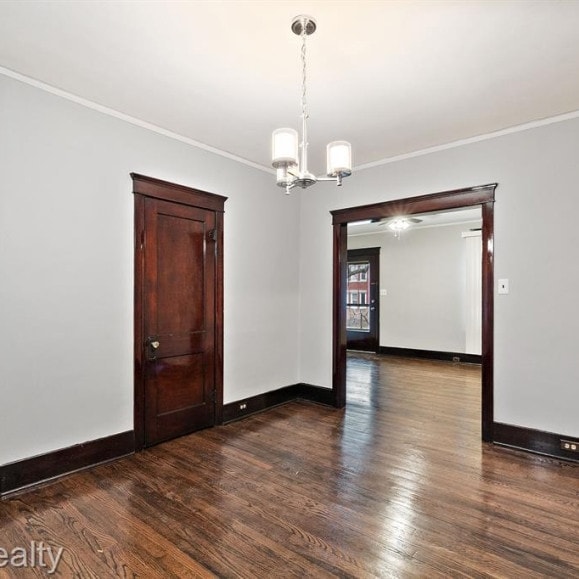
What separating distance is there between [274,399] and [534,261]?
306 cm

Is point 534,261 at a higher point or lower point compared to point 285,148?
lower

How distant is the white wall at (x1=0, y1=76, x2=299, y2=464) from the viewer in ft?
8.26

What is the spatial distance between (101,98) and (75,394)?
2280 millimetres

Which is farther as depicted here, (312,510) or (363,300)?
(363,300)

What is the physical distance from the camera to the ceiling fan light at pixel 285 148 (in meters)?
1.98

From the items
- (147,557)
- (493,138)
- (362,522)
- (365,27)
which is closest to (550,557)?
(362,522)

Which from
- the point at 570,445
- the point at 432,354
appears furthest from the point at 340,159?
the point at 432,354

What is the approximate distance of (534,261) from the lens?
3.23m

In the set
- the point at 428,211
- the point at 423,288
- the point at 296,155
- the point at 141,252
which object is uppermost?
the point at 428,211

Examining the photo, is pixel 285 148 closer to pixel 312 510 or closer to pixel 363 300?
pixel 312 510

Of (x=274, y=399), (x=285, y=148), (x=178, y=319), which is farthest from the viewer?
(x=274, y=399)

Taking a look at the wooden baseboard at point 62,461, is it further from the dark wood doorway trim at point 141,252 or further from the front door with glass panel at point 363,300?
the front door with glass panel at point 363,300

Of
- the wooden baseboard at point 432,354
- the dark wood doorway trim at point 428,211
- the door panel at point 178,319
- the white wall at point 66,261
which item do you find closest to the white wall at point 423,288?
the wooden baseboard at point 432,354

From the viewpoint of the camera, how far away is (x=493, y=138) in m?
3.46
